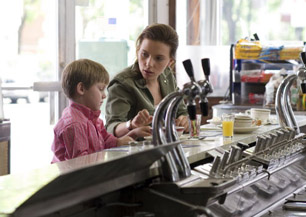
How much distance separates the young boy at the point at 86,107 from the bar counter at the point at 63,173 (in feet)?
0.95

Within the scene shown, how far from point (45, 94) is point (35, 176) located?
3663 millimetres

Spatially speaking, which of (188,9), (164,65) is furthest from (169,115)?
(188,9)

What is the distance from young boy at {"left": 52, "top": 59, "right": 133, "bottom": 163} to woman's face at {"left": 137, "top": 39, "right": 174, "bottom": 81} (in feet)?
1.25

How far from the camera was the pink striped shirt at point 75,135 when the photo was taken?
2932 mm

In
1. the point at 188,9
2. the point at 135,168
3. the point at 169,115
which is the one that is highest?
the point at 188,9

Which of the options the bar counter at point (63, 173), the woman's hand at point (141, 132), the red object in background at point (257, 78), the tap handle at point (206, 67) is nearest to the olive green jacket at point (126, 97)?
the woman's hand at point (141, 132)

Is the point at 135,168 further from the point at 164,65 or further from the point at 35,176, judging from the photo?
the point at 164,65

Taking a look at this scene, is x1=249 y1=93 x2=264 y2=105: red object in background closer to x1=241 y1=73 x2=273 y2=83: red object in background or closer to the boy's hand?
x1=241 y1=73 x2=273 y2=83: red object in background

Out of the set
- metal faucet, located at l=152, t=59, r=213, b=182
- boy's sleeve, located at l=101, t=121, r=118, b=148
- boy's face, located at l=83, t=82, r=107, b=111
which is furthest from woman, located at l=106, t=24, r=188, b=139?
metal faucet, located at l=152, t=59, r=213, b=182

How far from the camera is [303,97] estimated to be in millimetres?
5719

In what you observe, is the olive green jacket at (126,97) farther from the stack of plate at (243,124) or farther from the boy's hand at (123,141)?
the stack of plate at (243,124)

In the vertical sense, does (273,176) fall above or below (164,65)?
below

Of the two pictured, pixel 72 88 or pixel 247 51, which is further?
pixel 247 51

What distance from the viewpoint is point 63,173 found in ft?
5.25
